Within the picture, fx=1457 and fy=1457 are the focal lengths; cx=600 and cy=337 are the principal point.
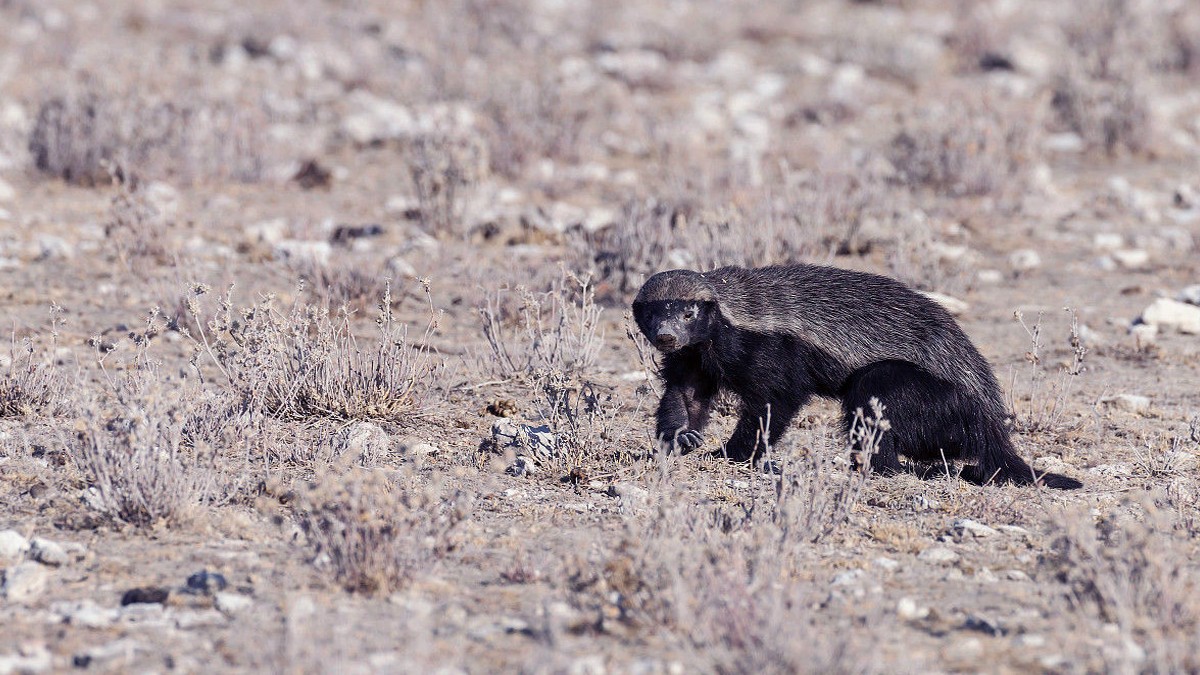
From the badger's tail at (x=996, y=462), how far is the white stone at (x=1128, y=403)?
1.18m

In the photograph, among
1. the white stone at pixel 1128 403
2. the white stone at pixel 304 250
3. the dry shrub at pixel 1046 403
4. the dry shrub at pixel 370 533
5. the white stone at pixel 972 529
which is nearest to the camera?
the dry shrub at pixel 370 533

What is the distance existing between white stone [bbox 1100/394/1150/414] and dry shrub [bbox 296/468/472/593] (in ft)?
12.1

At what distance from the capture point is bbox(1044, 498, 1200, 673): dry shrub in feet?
12.2

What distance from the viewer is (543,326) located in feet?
26.3

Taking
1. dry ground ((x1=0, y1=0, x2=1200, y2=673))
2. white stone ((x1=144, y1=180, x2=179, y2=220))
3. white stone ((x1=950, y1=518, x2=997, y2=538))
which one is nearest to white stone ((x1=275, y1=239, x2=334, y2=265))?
dry ground ((x1=0, y1=0, x2=1200, y2=673))

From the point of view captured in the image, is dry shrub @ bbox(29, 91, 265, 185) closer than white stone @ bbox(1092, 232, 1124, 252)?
No

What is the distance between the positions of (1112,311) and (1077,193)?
2983mm

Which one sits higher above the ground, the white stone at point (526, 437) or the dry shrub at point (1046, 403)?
the dry shrub at point (1046, 403)

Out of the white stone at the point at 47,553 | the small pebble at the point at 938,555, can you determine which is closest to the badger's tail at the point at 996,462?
the small pebble at the point at 938,555

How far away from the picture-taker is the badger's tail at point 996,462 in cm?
574

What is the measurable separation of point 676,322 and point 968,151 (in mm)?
5844

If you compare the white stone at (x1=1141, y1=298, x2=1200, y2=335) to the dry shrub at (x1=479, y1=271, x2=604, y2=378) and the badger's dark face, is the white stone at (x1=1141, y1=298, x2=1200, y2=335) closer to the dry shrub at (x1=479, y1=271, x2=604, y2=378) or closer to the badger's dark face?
the dry shrub at (x1=479, y1=271, x2=604, y2=378)

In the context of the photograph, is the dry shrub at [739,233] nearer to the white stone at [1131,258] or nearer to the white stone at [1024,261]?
the white stone at [1024,261]

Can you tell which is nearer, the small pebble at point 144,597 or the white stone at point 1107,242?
the small pebble at point 144,597
